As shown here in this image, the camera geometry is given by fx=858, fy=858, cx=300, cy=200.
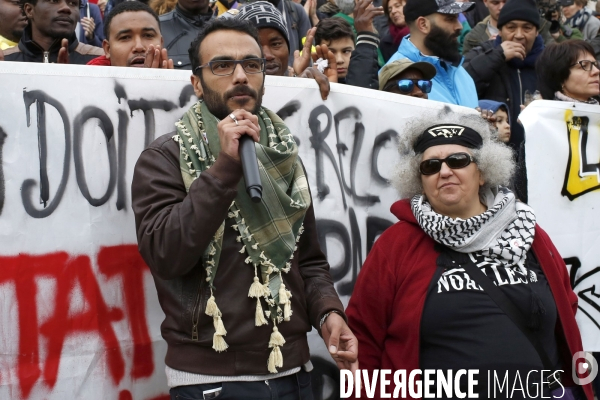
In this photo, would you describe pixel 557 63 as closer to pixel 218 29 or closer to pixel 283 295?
pixel 218 29

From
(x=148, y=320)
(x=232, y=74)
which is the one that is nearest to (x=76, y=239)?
(x=148, y=320)

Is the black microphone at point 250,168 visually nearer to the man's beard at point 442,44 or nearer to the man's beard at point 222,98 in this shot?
the man's beard at point 222,98

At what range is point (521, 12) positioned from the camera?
629cm

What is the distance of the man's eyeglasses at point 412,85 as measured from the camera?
4609 mm

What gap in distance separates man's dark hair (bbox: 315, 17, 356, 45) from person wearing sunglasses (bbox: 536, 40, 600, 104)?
175 centimetres

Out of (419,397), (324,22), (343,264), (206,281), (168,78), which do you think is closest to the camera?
(206,281)

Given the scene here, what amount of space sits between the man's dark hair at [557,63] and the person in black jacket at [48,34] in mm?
2644

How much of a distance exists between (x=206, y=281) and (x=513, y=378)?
1.28m

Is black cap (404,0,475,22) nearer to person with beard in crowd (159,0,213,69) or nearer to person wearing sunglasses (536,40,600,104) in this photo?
person wearing sunglasses (536,40,600,104)

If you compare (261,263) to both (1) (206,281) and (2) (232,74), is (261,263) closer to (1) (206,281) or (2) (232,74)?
(1) (206,281)

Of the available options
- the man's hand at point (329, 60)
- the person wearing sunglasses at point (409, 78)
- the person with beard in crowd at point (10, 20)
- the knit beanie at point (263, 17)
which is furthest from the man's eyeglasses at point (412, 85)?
the person with beard in crowd at point (10, 20)

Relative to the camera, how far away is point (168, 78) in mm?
3607

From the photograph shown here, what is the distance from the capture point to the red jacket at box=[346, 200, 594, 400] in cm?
338

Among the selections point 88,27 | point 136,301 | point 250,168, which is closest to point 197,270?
point 250,168
